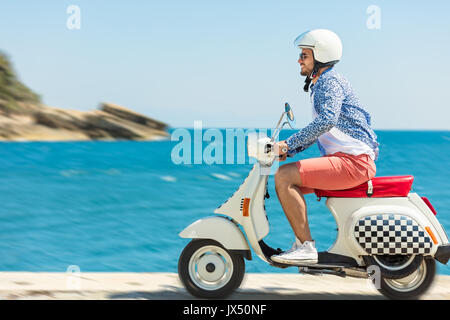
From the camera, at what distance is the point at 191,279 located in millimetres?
3609

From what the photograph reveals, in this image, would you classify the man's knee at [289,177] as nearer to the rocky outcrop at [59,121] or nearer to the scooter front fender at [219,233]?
the scooter front fender at [219,233]

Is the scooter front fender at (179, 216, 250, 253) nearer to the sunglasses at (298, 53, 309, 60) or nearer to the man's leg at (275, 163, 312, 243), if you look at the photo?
the man's leg at (275, 163, 312, 243)

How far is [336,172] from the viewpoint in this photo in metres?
3.45

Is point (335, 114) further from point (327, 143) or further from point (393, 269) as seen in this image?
point (393, 269)

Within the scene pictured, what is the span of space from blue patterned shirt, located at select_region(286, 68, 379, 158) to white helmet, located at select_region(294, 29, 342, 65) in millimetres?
77

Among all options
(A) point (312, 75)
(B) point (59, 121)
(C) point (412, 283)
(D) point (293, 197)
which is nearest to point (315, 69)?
(A) point (312, 75)

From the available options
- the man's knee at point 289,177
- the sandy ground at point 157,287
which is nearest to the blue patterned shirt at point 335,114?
the man's knee at point 289,177

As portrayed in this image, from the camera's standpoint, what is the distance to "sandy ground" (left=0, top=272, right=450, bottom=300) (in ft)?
12.4

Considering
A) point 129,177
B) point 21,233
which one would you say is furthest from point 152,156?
point 21,233

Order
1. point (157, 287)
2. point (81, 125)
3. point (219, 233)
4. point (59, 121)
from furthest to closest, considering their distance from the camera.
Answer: point (59, 121)
point (81, 125)
point (157, 287)
point (219, 233)

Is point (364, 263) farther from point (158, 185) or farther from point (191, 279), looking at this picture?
point (158, 185)

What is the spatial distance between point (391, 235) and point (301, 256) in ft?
1.71
